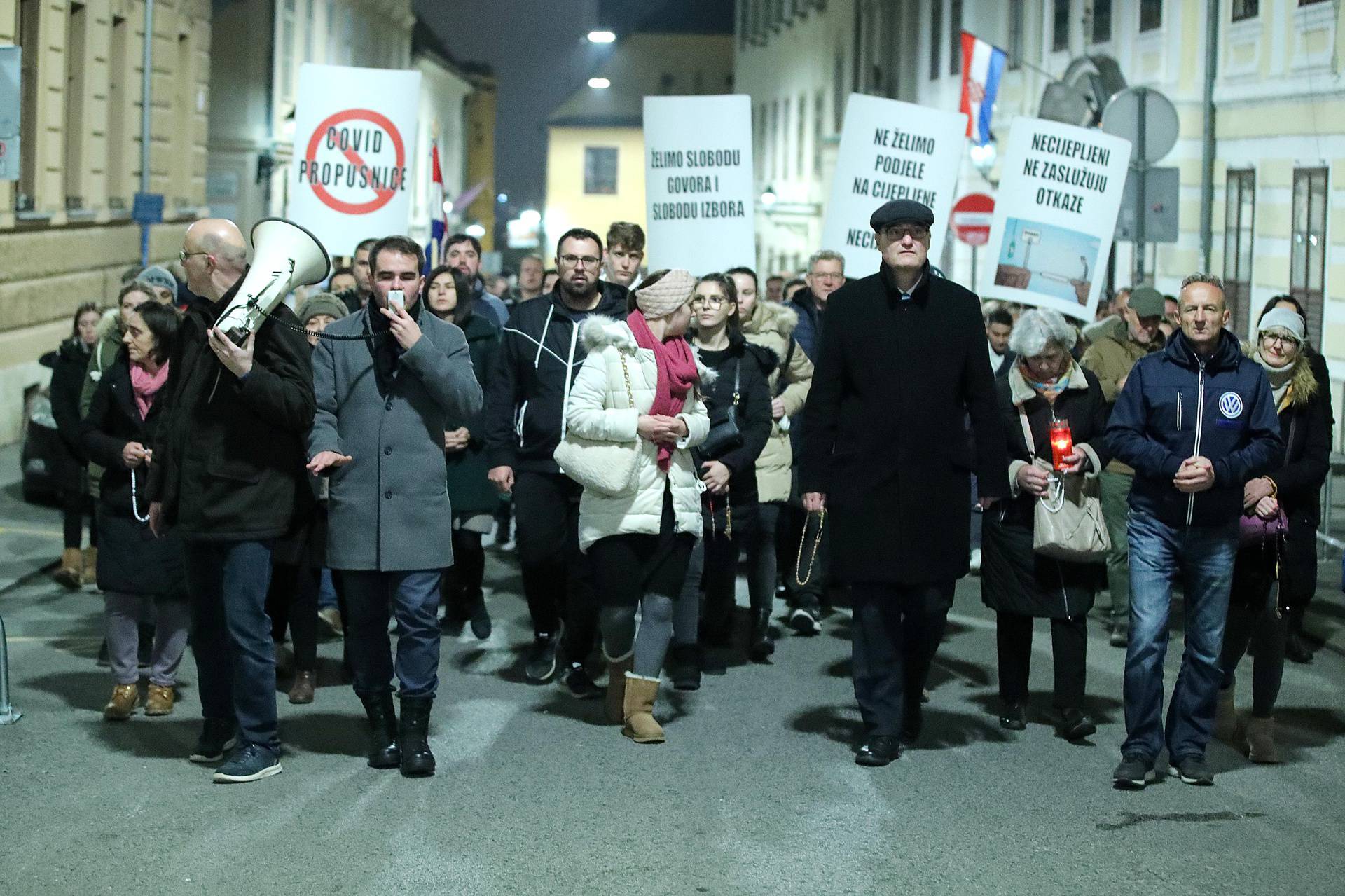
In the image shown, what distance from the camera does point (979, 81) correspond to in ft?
104

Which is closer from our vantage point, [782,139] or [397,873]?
[397,873]

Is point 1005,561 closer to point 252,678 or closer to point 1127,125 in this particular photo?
point 252,678

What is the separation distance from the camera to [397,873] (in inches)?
250

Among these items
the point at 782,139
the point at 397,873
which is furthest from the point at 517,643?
the point at 782,139

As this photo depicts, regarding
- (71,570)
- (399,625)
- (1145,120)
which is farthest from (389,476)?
(1145,120)

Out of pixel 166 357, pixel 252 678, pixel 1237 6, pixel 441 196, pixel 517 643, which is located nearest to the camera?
pixel 252 678

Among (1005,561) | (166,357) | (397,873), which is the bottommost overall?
(397,873)

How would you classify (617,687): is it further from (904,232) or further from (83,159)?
(83,159)

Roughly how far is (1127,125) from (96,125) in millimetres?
13060

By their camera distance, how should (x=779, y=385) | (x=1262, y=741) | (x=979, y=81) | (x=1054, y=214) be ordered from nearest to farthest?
(x=1262, y=741)
(x=779, y=385)
(x=1054, y=214)
(x=979, y=81)

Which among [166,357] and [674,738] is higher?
[166,357]

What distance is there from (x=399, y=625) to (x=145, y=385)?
188 centimetres

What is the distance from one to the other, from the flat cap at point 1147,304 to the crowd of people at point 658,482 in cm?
268

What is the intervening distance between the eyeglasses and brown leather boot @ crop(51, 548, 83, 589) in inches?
260
